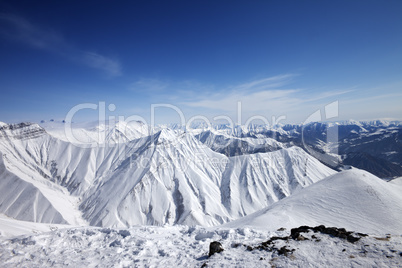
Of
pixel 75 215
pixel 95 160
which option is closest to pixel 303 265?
pixel 75 215

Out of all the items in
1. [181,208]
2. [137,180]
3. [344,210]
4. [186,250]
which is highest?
[186,250]

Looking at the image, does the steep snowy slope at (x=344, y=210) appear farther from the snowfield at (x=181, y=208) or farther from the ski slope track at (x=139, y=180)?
the ski slope track at (x=139, y=180)

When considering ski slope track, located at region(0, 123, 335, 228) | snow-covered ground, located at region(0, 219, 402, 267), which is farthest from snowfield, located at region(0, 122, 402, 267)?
ski slope track, located at region(0, 123, 335, 228)

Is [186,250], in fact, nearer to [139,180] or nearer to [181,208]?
[181,208]

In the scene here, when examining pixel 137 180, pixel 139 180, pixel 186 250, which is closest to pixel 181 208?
pixel 139 180

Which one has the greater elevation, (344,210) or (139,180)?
(344,210)

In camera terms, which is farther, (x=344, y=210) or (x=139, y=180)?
(x=139, y=180)

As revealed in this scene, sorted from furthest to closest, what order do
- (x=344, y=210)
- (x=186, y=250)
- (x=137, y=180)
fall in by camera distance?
1. (x=137, y=180)
2. (x=344, y=210)
3. (x=186, y=250)
